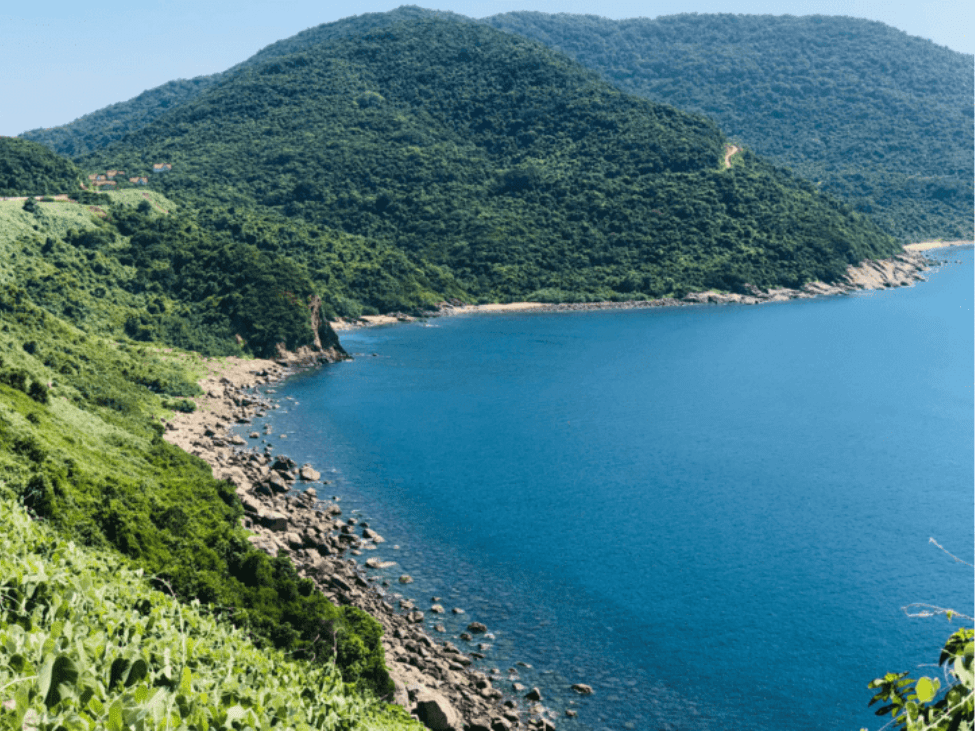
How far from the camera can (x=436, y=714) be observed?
28.1 metres

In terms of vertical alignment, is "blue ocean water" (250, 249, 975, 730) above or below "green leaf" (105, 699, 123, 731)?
below

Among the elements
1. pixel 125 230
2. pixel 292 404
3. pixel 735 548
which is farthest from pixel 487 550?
pixel 125 230

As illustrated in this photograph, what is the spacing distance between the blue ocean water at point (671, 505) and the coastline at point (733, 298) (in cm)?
2351

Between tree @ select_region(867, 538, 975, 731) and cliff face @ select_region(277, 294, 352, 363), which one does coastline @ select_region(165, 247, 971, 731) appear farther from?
tree @ select_region(867, 538, 975, 731)

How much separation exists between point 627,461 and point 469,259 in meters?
97.6

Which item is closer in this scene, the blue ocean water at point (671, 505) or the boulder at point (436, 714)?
the boulder at point (436, 714)

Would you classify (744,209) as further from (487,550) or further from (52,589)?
(52,589)

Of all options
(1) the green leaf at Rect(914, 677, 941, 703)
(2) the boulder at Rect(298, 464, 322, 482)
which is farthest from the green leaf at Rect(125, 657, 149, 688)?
(2) the boulder at Rect(298, 464, 322, 482)

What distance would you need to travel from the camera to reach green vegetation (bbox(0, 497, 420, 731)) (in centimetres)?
838

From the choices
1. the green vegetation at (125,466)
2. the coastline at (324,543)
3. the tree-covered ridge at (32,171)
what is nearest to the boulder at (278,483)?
the coastline at (324,543)

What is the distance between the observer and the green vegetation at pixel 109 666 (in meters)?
8.38

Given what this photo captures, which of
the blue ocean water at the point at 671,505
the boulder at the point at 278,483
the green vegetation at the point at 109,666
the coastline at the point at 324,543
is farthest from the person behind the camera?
the boulder at the point at 278,483

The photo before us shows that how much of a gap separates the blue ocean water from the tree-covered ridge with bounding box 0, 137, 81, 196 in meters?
60.3

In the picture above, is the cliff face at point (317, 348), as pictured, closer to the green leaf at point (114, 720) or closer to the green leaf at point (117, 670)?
the green leaf at point (117, 670)
